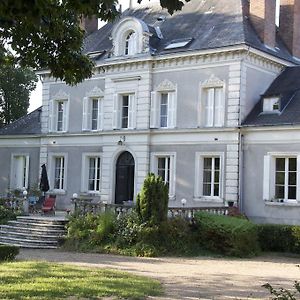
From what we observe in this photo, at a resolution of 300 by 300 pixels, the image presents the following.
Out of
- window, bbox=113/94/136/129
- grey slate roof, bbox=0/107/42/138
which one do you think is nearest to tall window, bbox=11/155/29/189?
grey slate roof, bbox=0/107/42/138

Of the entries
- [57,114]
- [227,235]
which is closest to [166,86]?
[57,114]

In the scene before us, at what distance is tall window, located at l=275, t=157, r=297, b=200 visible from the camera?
22.0 m

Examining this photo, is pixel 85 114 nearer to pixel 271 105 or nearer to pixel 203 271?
pixel 271 105

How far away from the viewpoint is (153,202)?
18.0m

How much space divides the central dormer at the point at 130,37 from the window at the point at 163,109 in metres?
2.10

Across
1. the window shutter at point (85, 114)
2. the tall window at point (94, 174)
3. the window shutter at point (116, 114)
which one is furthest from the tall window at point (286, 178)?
the window shutter at point (85, 114)

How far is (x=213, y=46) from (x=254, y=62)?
5.85ft

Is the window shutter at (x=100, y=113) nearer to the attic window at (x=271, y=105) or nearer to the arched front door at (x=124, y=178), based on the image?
the arched front door at (x=124, y=178)

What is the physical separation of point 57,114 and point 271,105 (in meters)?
11.1

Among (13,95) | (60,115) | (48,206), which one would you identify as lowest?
(48,206)

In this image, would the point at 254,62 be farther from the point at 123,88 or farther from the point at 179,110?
the point at 123,88

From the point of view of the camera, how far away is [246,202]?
23.1 m

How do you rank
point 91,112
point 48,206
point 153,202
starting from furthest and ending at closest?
point 91,112 < point 48,206 < point 153,202

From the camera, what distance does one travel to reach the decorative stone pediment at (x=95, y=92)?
90.8ft
